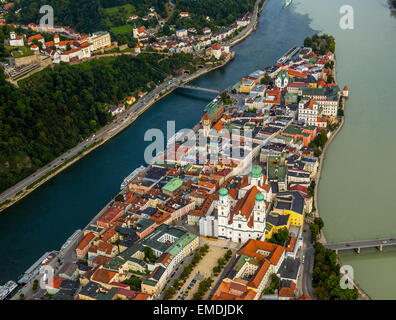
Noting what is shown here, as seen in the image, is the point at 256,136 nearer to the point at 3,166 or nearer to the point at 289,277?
the point at 289,277

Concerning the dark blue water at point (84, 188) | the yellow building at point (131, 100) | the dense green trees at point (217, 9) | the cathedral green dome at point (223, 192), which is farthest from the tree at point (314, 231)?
the dense green trees at point (217, 9)

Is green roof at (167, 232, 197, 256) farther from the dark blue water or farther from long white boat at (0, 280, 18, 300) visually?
long white boat at (0, 280, 18, 300)

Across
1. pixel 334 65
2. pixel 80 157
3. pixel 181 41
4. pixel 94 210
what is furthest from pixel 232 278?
pixel 181 41

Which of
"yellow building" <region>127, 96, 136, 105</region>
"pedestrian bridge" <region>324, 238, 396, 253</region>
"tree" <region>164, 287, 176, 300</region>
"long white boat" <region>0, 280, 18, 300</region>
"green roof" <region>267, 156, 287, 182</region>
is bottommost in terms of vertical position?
"long white boat" <region>0, 280, 18, 300</region>

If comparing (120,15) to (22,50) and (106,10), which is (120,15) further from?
(22,50)

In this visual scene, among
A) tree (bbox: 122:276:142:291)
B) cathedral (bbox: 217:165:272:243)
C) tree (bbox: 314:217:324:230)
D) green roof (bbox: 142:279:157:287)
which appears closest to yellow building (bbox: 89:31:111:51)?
cathedral (bbox: 217:165:272:243)

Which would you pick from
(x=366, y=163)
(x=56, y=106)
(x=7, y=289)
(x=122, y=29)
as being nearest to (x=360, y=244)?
(x=366, y=163)
